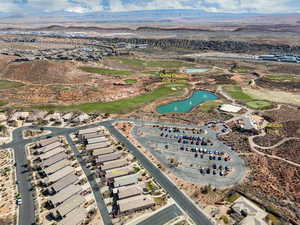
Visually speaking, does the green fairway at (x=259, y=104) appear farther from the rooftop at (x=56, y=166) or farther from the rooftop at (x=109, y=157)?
the rooftop at (x=56, y=166)

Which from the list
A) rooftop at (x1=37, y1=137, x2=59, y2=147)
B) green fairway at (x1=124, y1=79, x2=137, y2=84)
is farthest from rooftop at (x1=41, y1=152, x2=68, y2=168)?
green fairway at (x1=124, y1=79, x2=137, y2=84)

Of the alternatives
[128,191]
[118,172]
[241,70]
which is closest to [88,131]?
[118,172]

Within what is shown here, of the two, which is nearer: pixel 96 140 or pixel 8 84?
pixel 96 140

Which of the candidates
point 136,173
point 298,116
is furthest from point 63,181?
point 298,116

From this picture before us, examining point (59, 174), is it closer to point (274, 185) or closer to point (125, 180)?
point (125, 180)

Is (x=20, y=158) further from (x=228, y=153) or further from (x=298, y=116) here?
(x=298, y=116)

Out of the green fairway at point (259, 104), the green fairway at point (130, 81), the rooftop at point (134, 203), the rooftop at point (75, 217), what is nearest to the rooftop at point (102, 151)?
the rooftop at point (134, 203)

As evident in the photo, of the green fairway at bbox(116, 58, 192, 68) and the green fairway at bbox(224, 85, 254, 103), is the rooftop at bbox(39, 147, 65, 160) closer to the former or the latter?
the green fairway at bbox(224, 85, 254, 103)
